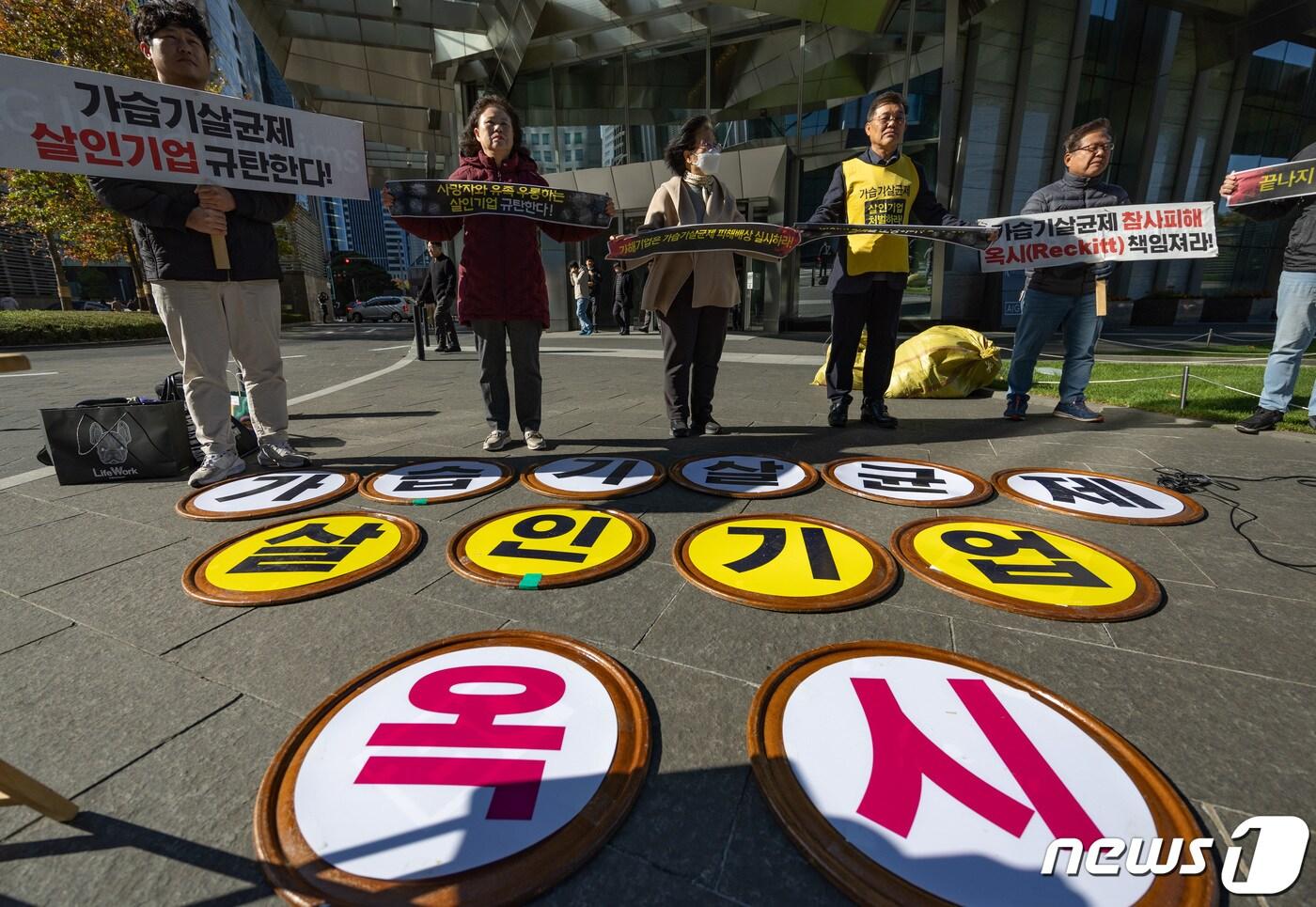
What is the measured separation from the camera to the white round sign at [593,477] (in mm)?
3054

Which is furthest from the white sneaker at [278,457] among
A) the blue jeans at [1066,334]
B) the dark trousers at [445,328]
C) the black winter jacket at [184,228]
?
the dark trousers at [445,328]

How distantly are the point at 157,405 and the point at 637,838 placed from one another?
12.2 feet

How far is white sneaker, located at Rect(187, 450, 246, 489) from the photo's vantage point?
321 cm

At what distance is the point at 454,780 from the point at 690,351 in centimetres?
324

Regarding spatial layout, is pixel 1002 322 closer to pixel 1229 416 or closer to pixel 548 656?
pixel 1229 416

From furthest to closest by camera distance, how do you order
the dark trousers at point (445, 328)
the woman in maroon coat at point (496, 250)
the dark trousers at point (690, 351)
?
the dark trousers at point (445, 328)
the dark trousers at point (690, 351)
the woman in maroon coat at point (496, 250)

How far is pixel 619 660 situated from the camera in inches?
65.7

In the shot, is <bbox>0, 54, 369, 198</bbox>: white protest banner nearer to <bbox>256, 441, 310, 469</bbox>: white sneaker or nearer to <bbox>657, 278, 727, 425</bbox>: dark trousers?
<bbox>256, 441, 310, 469</bbox>: white sneaker

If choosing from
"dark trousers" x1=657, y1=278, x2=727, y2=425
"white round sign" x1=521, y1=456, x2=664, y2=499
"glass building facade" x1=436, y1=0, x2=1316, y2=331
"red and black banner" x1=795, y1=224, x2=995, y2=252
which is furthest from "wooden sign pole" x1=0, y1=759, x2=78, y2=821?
"glass building facade" x1=436, y1=0, x2=1316, y2=331

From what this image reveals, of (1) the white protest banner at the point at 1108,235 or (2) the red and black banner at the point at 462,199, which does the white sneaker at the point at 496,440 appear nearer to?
(2) the red and black banner at the point at 462,199

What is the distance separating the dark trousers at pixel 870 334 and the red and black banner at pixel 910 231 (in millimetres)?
365

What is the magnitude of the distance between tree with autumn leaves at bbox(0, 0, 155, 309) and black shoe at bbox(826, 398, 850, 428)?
2087 cm

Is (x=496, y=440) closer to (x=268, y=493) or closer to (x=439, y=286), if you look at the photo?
(x=268, y=493)

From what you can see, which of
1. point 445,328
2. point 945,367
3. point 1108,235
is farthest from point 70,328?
point 1108,235
